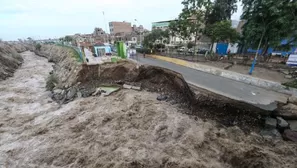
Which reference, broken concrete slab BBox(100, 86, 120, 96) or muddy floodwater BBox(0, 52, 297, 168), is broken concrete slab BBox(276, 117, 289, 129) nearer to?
muddy floodwater BBox(0, 52, 297, 168)

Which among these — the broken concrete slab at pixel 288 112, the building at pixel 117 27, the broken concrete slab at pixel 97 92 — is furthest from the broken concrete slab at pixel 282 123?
the building at pixel 117 27

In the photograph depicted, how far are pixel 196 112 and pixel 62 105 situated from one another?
27.2 ft

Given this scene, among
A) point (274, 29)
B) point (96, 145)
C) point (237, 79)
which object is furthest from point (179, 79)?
point (274, 29)

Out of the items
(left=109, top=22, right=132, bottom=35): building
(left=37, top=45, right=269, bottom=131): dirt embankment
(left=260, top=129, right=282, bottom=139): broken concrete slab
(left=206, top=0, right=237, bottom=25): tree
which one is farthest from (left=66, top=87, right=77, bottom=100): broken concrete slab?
(left=109, top=22, right=132, bottom=35): building

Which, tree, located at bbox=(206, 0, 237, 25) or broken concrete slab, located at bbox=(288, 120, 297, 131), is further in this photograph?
tree, located at bbox=(206, 0, 237, 25)

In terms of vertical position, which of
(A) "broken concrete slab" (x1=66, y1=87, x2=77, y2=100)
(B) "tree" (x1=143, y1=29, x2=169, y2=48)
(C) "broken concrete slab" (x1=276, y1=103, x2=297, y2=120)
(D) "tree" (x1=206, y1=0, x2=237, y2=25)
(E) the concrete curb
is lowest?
(A) "broken concrete slab" (x1=66, y1=87, x2=77, y2=100)

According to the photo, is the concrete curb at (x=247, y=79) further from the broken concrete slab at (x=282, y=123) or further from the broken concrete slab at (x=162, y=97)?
the broken concrete slab at (x=162, y=97)

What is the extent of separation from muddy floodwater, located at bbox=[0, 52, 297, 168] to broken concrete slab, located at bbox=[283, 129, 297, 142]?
11.0 inches

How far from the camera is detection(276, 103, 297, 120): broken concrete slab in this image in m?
5.65

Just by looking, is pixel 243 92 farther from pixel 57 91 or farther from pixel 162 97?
pixel 57 91

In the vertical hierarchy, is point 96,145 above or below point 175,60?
below

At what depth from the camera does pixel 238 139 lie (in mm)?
5367

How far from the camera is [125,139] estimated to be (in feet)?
19.0

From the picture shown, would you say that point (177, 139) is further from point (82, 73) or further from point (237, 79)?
point (82, 73)
